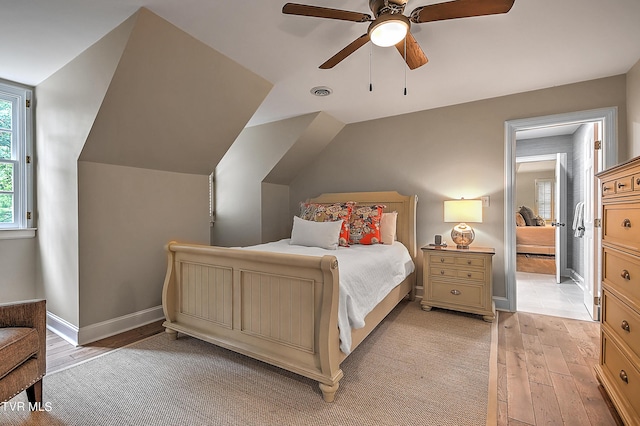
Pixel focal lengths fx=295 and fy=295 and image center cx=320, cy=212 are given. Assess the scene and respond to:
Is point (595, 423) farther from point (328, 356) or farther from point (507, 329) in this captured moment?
point (328, 356)

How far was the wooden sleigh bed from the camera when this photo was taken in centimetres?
170

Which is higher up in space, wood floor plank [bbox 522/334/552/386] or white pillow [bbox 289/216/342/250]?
white pillow [bbox 289/216/342/250]

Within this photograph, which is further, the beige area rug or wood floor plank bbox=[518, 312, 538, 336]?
wood floor plank bbox=[518, 312, 538, 336]

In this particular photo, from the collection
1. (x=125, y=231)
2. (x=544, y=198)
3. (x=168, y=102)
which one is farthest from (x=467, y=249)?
(x=544, y=198)

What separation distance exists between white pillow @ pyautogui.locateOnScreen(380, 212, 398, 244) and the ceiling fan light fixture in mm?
2110

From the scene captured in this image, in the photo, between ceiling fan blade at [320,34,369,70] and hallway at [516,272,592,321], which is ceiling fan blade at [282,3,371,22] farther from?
hallway at [516,272,592,321]

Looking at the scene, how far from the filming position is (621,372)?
157cm

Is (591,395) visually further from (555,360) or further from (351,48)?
(351,48)

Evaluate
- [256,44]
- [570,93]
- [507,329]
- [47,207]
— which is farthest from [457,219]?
[47,207]

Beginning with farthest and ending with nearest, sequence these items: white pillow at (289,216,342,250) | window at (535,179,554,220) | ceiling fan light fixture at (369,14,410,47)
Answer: window at (535,179,554,220), white pillow at (289,216,342,250), ceiling fan light fixture at (369,14,410,47)

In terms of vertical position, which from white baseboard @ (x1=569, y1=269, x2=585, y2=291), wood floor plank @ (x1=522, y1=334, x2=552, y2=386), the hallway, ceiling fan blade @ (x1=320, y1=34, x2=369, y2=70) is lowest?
wood floor plank @ (x1=522, y1=334, x2=552, y2=386)

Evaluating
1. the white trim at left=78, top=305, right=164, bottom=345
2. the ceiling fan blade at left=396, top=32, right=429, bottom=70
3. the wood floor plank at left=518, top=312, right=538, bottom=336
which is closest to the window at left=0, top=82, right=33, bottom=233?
the white trim at left=78, top=305, right=164, bottom=345

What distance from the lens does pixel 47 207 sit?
2.82 metres

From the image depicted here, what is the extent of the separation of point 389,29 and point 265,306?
180 centimetres
